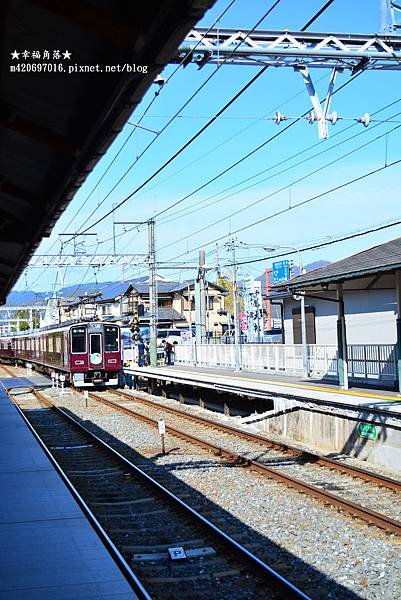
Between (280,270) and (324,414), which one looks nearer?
(324,414)

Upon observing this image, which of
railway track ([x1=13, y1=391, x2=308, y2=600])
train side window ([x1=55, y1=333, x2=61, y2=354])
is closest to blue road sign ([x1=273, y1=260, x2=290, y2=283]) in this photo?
train side window ([x1=55, y1=333, x2=61, y2=354])

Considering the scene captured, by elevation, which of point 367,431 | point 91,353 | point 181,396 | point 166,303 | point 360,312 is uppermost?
point 166,303

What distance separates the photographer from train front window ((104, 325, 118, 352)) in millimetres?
31938

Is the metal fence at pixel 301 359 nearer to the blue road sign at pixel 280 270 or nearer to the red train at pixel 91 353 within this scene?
the red train at pixel 91 353

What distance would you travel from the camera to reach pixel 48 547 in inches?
259

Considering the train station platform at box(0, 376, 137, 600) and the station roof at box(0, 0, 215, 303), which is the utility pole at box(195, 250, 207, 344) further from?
the station roof at box(0, 0, 215, 303)

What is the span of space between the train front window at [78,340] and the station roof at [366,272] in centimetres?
1324

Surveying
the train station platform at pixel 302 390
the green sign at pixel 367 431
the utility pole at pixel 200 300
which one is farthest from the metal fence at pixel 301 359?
the green sign at pixel 367 431

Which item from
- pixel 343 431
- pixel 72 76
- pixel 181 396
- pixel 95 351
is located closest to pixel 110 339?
pixel 95 351

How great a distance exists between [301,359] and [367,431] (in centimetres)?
909

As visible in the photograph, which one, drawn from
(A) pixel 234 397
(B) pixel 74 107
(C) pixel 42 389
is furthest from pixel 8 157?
(C) pixel 42 389

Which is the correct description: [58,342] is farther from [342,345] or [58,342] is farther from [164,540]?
[164,540]

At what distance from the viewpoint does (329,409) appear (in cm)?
1454

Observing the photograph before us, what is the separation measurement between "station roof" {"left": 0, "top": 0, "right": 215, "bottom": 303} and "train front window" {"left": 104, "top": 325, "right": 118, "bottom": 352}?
23.2 m
